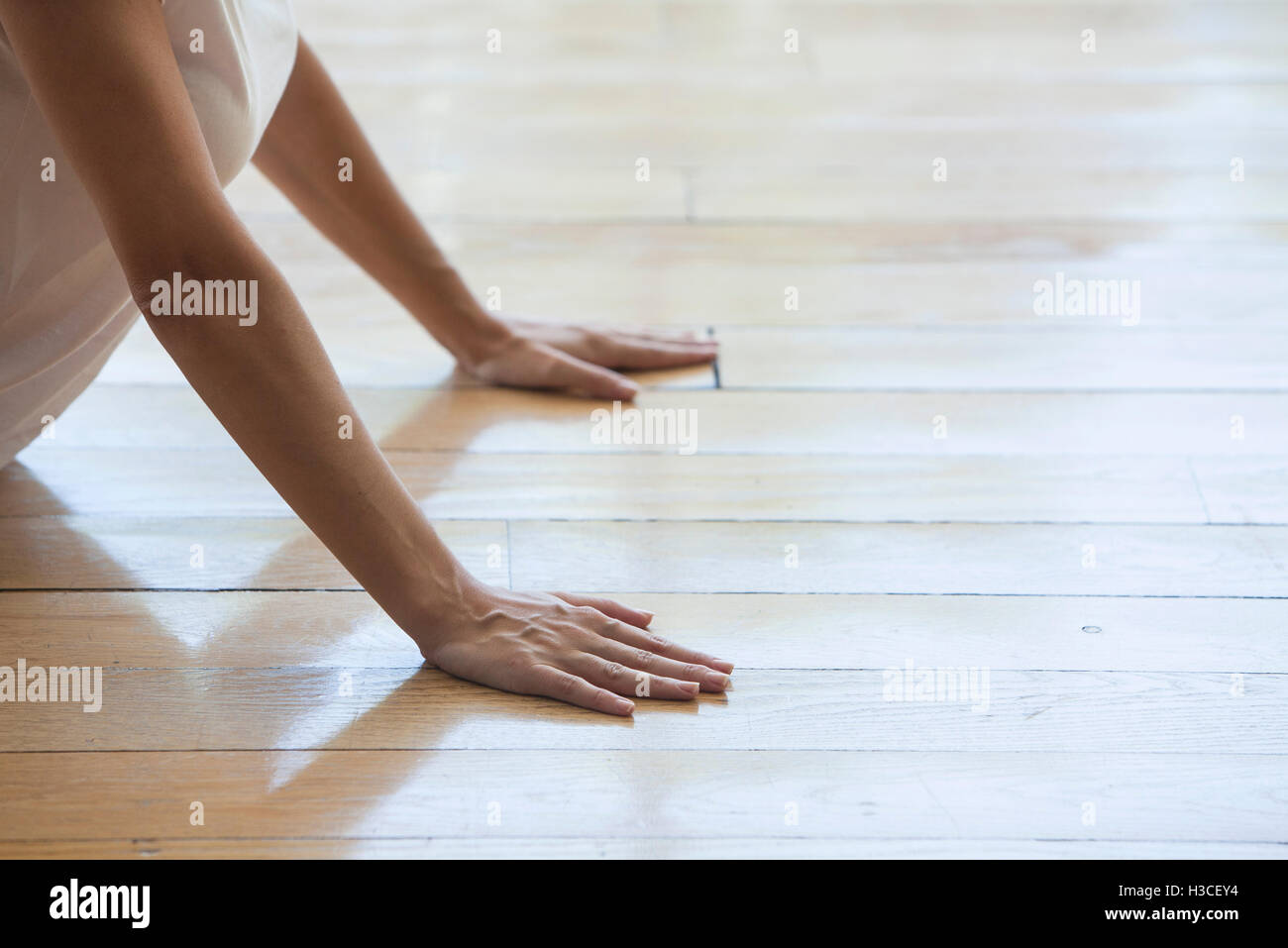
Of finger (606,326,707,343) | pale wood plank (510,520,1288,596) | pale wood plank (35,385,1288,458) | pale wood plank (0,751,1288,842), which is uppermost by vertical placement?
finger (606,326,707,343)

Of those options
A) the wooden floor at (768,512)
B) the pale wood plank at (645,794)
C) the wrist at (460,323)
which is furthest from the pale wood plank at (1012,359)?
the pale wood plank at (645,794)

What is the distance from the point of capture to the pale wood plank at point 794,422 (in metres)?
1.42

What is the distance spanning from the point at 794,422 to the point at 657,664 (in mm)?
480

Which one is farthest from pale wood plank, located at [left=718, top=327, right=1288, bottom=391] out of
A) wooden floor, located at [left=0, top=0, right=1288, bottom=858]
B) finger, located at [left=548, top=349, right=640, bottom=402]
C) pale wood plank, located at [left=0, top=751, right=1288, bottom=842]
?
pale wood plank, located at [left=0, top=751, right=1288, bottom=842]

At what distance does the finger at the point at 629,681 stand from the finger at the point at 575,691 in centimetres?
1

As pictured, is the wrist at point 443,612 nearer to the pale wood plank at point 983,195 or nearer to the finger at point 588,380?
the finger at point 588,380

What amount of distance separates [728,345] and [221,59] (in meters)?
0.71

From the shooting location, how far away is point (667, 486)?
135cm

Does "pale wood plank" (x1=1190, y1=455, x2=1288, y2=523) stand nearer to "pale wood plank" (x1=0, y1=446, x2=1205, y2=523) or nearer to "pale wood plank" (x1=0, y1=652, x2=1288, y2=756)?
"pale wood plank" (x1=0, y1=446, x2=1205, y2=523)

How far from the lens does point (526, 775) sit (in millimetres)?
963

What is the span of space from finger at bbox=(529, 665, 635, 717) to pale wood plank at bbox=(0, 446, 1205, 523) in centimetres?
28

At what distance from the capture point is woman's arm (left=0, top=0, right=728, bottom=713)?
2.91 feet
